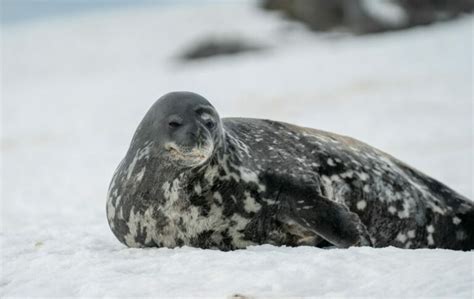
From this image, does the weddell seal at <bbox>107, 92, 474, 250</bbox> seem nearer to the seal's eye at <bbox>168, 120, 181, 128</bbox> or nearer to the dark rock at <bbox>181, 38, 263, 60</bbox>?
the seal's eye at <bbox>168, 120, 181, 128</bbox>

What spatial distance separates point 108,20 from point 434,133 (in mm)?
20553

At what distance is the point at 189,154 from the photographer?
3.49 meters

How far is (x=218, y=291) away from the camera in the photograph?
2803 millimetres

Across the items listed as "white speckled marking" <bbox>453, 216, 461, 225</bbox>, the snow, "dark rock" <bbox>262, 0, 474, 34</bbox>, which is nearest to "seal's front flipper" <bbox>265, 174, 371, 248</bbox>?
the snow

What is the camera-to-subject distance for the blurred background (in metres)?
8.81

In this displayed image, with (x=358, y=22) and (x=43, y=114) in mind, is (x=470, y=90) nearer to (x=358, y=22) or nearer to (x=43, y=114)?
(x=43, y=114)

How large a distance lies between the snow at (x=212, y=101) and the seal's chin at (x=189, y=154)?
1.17ft

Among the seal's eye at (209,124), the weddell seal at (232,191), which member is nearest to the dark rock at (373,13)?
the weddell seal at (232,191)

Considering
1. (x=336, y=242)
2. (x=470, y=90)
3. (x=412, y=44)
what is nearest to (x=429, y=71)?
(x=470, y=90)

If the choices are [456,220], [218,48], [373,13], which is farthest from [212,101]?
[373,13]

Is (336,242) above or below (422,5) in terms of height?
below

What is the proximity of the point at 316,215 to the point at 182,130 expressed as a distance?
2.27 ft

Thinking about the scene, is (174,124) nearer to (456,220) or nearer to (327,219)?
(327,219)

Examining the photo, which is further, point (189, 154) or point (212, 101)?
point (212, 101)
